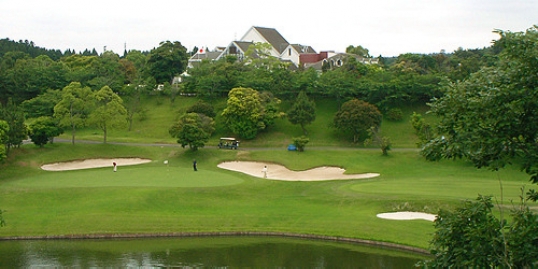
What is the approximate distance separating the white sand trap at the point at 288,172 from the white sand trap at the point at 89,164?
8384mm

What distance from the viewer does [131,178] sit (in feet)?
151

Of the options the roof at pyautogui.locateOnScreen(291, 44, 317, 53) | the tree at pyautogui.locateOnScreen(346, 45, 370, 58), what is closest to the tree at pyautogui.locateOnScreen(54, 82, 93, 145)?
the roof at pyautogui.locateOnScreen(291, 44, 317, 53)

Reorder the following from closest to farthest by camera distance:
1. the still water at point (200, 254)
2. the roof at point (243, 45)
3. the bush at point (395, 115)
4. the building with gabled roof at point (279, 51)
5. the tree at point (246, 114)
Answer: the still water at point (200, 254)
the tree at point (246, 114)
the bush at point (395, 115)
the roof at point (243, 45)
the building with gabled roof at point (279, 51)

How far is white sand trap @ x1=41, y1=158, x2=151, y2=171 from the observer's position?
5269 centimetres

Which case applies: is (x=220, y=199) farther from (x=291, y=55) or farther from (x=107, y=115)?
(x=291, y=55)

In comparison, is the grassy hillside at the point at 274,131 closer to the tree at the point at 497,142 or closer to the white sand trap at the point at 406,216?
the white sand trap at the point at 406,216

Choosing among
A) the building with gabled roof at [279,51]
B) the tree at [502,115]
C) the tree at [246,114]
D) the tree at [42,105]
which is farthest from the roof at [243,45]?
the tree at [502,115]

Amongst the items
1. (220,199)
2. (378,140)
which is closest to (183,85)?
(378,140)

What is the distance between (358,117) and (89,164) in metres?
27.1

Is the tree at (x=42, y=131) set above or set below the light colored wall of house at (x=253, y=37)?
below

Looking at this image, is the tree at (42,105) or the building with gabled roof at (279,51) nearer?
the tree at (42,105)

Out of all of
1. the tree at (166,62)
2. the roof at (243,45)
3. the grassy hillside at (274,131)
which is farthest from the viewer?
the roof at (243,45)

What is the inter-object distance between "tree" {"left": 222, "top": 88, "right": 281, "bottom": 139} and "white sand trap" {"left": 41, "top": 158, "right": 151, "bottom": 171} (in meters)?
12.7

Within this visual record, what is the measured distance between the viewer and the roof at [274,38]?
4429 inches
